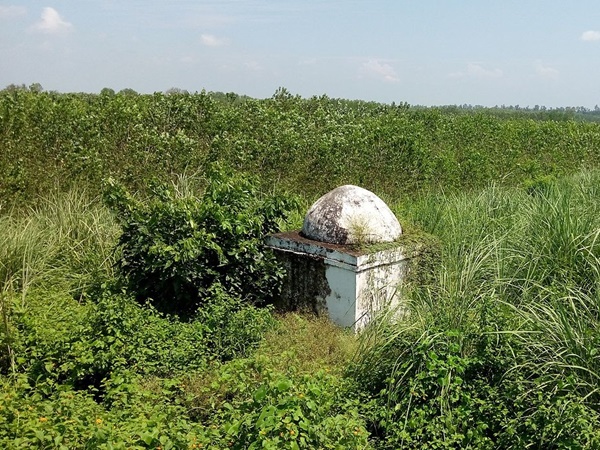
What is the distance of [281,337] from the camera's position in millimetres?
5152

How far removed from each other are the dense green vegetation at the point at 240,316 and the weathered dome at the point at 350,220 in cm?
54

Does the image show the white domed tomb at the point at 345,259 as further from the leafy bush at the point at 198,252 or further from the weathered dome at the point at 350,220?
the leafy bush at the point at 198,252

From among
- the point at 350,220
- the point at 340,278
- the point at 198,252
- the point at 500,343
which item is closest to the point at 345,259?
the point at 340,278

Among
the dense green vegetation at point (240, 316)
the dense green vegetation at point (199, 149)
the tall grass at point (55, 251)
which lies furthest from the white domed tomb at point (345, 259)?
the dense green vegetation at point (199, 149)

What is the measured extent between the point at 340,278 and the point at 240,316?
101 centimetres

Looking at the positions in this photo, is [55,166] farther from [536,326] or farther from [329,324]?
[536,326]

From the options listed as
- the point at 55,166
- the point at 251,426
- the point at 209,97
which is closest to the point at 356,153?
the point at 209,97

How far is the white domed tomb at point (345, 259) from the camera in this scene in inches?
213

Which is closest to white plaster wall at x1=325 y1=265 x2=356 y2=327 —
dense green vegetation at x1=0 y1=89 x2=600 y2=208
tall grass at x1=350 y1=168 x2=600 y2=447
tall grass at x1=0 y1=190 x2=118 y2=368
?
tall grass at x1=350 y1=168 x2=600 y2=447

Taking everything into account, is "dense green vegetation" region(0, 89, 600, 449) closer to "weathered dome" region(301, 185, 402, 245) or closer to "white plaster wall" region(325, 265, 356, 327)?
"white plaster wall" region(325, 265, 356, 327)

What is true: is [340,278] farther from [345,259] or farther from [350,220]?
[350,220]

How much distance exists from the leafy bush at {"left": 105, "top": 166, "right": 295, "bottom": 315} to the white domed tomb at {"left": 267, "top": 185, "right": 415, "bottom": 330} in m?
0.24

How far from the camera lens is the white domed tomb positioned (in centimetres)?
541

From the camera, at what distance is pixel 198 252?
5598 millimetres
